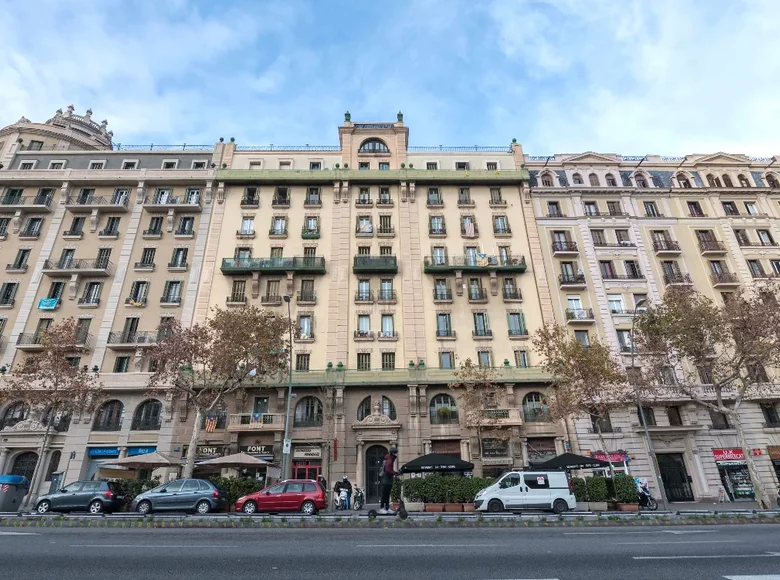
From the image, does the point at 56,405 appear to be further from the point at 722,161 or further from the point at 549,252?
the point at 722,161

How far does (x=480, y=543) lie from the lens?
10117 millimetres

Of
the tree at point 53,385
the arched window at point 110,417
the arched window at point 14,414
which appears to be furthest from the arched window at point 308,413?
the arched window at point 14,414

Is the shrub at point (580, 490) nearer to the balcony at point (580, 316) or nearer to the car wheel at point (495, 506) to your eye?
the car wheel at point (495, 506)

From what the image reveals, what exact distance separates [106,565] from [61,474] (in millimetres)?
24724

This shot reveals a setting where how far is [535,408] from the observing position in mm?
29219

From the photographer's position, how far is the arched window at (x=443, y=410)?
28750mm

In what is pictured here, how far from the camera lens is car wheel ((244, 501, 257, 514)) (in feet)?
58.3

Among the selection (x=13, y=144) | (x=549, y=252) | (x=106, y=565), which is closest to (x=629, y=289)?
(x=549, y=252)

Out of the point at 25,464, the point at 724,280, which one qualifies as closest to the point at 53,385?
the point at 25,464

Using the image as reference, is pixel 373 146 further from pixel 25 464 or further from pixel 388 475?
pixel 25 464

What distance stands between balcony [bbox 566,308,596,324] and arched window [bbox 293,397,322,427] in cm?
1858

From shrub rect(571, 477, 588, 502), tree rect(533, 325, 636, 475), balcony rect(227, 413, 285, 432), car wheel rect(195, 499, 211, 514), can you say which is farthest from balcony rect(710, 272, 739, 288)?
car wheel rect(195, 499, 211, 514)

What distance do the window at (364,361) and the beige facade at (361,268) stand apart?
0.19 metres

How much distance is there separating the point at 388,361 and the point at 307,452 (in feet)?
25.8
